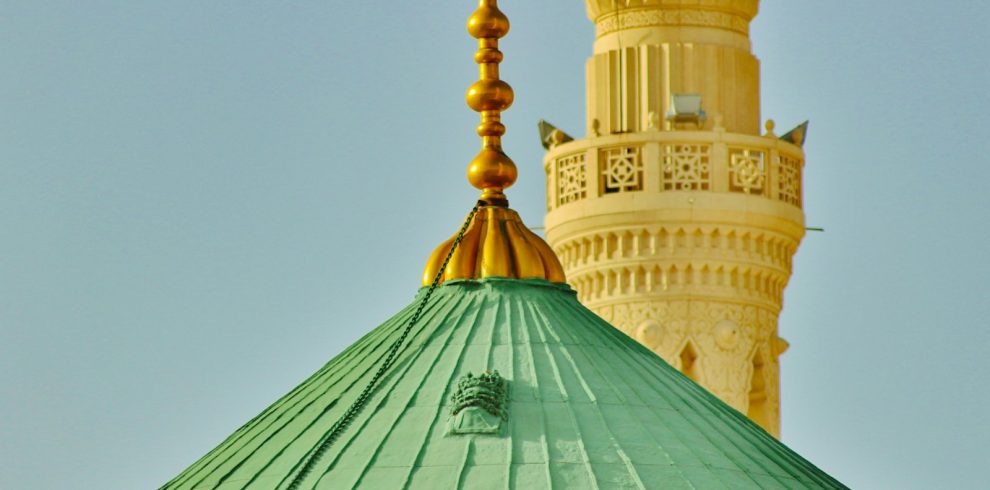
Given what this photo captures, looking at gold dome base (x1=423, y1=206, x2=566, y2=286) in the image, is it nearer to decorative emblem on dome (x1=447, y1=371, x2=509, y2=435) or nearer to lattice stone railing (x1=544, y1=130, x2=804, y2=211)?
decorative emblem on dome (x1=447, y1=371, x2=509, y2=435)

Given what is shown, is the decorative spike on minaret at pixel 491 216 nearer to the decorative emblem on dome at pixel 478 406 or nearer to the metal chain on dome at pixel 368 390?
the metal chain on dome at pixel 368 390

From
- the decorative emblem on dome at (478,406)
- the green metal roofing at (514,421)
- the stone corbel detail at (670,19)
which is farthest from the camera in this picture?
the stone corbel detail at (670,19)

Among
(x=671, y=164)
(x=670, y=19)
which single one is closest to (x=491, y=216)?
(x=671, y=164)

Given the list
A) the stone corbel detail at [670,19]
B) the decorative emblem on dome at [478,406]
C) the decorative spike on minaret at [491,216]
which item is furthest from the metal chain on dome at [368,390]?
the stone corbel detail at [670,19]

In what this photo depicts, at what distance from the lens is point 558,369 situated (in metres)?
28.8

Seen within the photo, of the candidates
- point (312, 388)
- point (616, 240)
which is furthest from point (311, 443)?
point (616, 240)

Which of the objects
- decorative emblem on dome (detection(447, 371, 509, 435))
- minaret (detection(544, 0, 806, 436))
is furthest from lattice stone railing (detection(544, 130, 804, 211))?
decorative emblem on dome (detection(447, 371, 509, 435))

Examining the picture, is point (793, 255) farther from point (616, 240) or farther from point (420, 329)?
point (420, 329)

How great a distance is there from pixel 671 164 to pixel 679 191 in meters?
0.45

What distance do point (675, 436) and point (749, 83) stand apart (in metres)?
28.9

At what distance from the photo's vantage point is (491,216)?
100 ft

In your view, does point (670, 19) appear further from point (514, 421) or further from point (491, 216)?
point (514, 421)

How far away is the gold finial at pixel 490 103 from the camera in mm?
30797

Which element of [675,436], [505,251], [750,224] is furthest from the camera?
[750,224]
